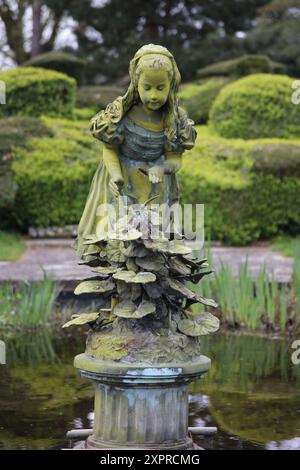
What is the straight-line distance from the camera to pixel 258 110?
12.8 meters

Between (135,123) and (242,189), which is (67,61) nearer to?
(242,189)

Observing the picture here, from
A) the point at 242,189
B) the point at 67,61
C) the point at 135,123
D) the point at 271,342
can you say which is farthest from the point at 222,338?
the point at 67,61

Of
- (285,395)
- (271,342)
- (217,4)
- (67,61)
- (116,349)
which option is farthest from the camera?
(217,4)

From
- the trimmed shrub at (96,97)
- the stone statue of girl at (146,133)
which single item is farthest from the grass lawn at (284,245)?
the stone statue of girl at (146,133)

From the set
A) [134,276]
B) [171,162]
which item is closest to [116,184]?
[171,162]

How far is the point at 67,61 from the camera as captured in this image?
1650cm

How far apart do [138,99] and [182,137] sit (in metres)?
0.31

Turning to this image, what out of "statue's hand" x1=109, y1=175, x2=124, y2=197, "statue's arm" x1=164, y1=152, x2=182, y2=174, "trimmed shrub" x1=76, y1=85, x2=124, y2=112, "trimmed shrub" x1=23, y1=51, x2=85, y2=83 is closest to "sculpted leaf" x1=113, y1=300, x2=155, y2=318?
"statue's hand" x1=109, y1=175, x2=124, y2=197

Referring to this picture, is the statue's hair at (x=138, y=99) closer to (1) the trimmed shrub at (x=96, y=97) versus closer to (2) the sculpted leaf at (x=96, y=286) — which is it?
(2) the sculpted leaf at (x=96, y=286)

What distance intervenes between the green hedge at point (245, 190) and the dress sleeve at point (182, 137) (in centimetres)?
635

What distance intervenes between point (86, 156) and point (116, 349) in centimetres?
810

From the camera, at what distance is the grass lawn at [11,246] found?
402 inches

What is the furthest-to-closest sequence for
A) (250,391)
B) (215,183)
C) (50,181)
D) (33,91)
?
(33,91)
(50,181)
(215,183)
(250,391)

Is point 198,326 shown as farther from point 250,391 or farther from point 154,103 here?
point 250,391
